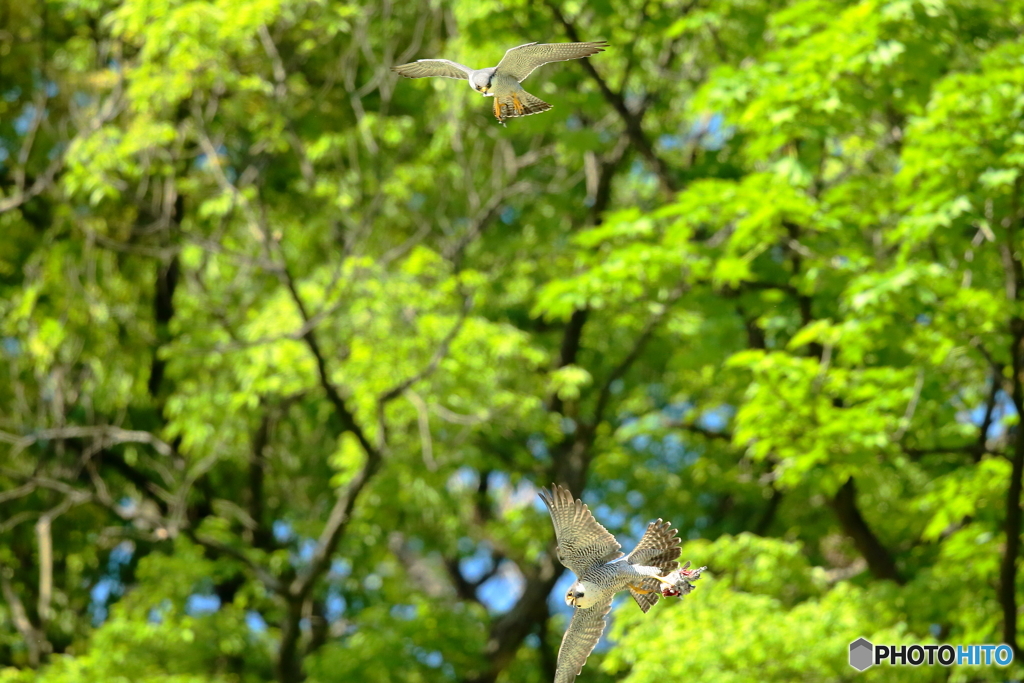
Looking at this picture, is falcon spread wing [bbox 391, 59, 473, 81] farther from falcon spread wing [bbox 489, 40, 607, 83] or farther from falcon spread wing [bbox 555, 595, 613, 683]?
falcon spread wing [bbox 555, 595, 613, 683]

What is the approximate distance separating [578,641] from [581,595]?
0.85 feet

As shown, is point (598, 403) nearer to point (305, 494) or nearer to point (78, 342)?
point (305, 494)

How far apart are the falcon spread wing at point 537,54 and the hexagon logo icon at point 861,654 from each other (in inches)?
235

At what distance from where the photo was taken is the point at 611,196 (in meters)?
15.4

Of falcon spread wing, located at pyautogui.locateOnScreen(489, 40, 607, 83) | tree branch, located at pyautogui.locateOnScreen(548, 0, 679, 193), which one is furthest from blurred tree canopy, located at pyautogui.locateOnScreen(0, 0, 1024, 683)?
falcon spread wing, located at pyautogui.locateOnScreen(489, 40, 607, 83)

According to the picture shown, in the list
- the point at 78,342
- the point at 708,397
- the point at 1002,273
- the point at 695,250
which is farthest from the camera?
the point at 708,397

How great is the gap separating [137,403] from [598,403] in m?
5.76

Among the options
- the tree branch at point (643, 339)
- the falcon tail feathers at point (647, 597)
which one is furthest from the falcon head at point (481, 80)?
the tree branch at point (643, 339)

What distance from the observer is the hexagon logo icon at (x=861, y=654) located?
8.98 metres

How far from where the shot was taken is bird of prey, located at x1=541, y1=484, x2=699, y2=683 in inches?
180

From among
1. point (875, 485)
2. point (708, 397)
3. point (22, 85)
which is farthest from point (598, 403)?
point (22, 85)

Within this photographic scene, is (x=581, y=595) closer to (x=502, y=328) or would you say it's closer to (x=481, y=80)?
(x=481, y=80)

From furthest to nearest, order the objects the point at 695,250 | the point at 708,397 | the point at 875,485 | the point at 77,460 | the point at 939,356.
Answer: the point at 708,397 → the point at 77,460 → the point at 875,485 → the point at 695,250 → the point at 939,356

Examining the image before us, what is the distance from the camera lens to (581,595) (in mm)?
4555
